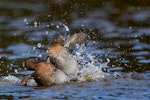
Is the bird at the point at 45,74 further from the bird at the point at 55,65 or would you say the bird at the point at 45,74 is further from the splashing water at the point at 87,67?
the splashing water at the point at 87,67

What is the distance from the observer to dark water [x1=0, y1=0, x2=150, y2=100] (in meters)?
10.2

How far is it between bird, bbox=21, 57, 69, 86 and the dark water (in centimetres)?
18

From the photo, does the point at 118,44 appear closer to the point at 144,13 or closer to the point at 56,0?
the point at 144,13

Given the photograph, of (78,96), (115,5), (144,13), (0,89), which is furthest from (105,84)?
(115,5)

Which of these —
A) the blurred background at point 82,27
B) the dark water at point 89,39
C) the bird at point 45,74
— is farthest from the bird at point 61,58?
the blurred background at point 82,27

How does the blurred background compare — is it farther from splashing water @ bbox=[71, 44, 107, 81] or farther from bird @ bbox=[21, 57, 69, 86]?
bird @ bbox=[21, 57, 69, 86]

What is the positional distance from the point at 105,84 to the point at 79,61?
159cm

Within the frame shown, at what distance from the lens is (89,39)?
15000mm

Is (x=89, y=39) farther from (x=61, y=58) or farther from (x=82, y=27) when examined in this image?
(x=61, y=58)

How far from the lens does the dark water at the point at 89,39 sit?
10219 mm

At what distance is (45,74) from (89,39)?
4.42 m

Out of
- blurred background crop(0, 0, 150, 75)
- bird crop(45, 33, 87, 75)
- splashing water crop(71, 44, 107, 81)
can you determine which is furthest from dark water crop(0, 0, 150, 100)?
bird crop(45, 33, 87, 75)

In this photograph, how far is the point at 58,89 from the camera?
10352mm

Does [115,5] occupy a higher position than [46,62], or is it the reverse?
[115,5]
